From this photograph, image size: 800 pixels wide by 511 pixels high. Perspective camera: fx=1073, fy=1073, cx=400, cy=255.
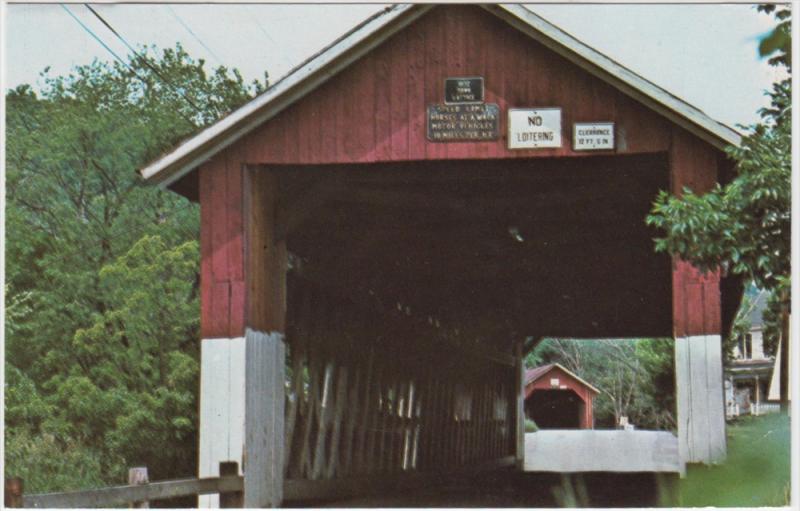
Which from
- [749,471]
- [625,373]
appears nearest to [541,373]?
[625,373]

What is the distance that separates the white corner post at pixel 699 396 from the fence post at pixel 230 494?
398 cm

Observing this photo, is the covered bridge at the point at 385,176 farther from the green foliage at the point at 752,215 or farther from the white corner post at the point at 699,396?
the green foliage at the point at 752,215

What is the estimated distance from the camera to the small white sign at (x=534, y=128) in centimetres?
986

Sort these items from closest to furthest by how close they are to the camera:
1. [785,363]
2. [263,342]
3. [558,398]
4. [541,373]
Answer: [785,363] → [263,342] → [541,373] → [558,398]

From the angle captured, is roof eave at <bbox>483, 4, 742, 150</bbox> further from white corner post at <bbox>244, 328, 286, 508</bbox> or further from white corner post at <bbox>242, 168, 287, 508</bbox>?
white corner post at <bbox>244, 328, 286, 508</bbox>

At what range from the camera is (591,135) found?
9789 mm

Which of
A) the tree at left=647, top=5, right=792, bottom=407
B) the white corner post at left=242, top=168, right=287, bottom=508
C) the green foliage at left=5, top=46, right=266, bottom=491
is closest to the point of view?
the tree at left=647, top=5, right=792, bottom=407

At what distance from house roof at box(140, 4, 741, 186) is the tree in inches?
82.7

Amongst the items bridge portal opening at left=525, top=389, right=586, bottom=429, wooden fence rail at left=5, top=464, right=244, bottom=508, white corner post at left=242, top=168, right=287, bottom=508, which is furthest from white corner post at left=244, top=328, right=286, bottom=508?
bridge portal opening at left=525, top=389, right=586, bottom=429

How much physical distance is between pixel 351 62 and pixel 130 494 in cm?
440

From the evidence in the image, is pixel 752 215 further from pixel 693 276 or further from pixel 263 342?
pixel 263 342

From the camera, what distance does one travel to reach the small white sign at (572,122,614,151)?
9.79m

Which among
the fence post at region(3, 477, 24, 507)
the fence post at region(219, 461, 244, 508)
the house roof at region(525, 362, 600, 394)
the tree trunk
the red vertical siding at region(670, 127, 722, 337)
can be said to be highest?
the red vertical siding at region(670, 127, 722, 337)

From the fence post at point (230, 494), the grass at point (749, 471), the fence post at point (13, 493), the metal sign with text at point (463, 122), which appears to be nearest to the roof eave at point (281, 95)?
the metal sign with text at point (463, 122)
